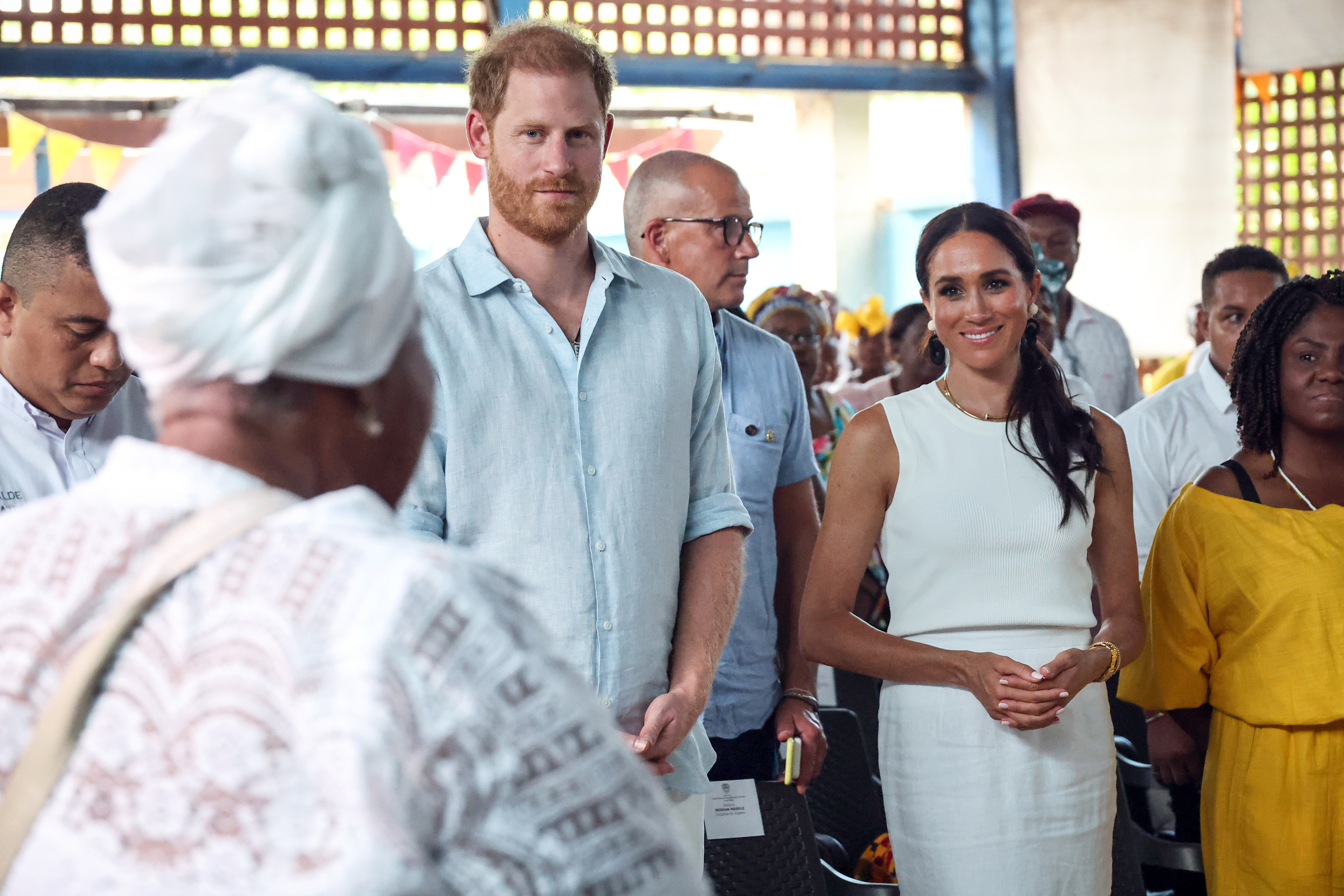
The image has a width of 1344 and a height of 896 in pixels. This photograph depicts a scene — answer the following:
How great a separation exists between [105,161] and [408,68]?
1382mm

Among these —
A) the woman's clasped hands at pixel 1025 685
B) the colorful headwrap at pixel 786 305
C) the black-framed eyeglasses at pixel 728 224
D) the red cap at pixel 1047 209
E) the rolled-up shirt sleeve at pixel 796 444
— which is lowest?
the woman's clasped hands at pixel 1025 685

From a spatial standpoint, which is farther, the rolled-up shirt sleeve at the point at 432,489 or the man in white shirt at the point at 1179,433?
the man in white shirt at the point at 1179,433

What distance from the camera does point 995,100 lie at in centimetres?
603

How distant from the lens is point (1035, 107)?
19.8ft

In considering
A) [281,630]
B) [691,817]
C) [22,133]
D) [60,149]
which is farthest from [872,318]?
[281,630]

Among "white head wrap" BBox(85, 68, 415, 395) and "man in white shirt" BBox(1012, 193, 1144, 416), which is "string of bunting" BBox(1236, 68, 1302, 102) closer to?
"man in white shirt" BBox(1012, 193, 1144, 416)

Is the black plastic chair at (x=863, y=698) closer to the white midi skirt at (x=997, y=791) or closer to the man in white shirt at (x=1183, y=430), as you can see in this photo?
the man in white shirt at (x=1183, y=430)

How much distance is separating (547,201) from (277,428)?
100 cm

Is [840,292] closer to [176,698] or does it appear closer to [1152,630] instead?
[1152,630]

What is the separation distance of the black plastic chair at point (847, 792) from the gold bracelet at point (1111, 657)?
34.1 inches

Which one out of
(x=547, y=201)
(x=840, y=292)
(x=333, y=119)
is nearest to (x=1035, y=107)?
(x=840, y=292)

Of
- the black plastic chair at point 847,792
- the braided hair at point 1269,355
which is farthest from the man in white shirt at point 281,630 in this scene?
the black plastic chair at point 847,792

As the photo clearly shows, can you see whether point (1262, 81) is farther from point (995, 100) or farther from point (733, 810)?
point (733, 810)

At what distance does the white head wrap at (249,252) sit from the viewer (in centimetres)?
81
